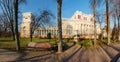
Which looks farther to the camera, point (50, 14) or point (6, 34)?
point (6, 34)

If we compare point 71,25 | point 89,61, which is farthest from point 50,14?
point 71,25

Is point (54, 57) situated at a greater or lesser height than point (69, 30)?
lesser

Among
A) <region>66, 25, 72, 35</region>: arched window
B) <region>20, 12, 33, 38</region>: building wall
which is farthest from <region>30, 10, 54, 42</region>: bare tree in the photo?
<region>66, 25, 72, 35</region>: arched window

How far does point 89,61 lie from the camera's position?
13.1 m

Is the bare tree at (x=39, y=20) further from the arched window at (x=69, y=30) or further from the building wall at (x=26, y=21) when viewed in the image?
the arched window at (x=69, y=30)

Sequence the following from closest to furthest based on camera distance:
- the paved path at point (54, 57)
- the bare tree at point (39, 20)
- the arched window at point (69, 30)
A: the paved path at point (54, 57) < the bare tree at point (39, 20) < the arched window at point (69, 30)

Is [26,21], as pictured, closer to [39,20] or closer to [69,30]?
[39,20]

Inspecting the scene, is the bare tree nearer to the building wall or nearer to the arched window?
the building wall

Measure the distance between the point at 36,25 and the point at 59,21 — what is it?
20.2 m

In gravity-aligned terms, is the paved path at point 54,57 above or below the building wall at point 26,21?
below

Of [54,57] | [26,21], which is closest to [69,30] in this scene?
[26,21]

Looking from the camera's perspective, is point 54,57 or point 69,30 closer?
point 54,57

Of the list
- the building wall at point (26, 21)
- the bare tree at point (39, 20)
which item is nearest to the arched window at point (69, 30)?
the building wall at point (26, 21)

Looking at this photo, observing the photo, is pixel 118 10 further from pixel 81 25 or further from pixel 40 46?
pixel 81 25
